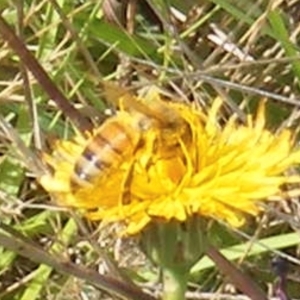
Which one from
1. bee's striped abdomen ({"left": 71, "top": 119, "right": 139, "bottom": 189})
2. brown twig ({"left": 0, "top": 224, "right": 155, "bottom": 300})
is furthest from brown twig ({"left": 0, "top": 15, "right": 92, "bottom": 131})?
bee's striped abdomen ({"left": 71, "top": 119, "right": 139, "bottom": 189})

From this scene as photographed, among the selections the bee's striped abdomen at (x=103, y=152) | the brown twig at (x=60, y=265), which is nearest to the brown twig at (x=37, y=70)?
the brown twig at (x=60, y=265)

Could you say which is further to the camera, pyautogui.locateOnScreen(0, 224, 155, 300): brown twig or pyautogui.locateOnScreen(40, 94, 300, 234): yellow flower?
pyautogui.locateOnScreen(0, 224, 155, 300): brown twig

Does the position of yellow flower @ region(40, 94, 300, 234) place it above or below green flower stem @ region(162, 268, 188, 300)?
above

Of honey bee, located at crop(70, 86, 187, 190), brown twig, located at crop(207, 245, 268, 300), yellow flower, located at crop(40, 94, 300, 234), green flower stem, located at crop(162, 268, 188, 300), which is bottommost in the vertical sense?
brown twig, located at crop(207, 245, 268, 300)

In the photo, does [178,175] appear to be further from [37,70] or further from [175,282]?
[37,70]

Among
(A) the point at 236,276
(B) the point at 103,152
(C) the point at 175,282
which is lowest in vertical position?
(A) the point at 236,276

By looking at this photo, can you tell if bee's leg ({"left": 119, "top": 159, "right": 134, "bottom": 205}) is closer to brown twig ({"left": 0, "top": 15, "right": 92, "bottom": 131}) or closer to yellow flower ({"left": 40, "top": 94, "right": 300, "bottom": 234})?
yellow flower ({"left": 40, "top": 94, "right": 300, "bottom": 234})

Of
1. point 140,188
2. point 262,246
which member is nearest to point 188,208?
point 140,188

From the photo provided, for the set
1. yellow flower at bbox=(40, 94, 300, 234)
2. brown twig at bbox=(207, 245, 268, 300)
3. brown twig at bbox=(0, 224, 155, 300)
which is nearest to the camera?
yellow flower at bbox=(40, 94, 300, 234)

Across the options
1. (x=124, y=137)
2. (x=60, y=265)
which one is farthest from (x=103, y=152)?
(x=60, y=265)
